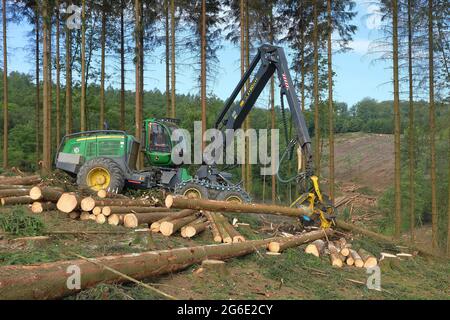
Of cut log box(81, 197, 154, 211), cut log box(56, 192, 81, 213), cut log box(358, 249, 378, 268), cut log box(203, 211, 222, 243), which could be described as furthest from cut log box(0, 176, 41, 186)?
cut log box(358, 249, 378, 268)

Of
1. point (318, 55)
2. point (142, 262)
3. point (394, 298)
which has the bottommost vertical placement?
point (394, 298)

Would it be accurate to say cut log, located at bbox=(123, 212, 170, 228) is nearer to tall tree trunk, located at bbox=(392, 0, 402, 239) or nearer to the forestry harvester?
the forestry harvester

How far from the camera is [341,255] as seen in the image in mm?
8898

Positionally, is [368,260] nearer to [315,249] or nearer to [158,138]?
[315,249]

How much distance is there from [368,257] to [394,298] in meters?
2.42

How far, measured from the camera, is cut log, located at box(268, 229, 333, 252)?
320 inches

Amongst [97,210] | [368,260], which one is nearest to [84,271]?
[97,210]

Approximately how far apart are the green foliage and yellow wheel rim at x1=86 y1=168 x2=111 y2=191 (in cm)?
464

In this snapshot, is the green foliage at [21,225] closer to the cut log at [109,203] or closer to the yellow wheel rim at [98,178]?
the cut log at [109,203]

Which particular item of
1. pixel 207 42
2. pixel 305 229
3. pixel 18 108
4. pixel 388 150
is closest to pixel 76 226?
pixel 305 229

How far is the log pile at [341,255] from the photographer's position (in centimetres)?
867

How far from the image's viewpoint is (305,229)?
1030 cm

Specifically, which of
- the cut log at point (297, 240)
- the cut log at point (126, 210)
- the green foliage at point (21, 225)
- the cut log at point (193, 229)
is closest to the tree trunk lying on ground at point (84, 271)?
the cut log at point (193, 229)
